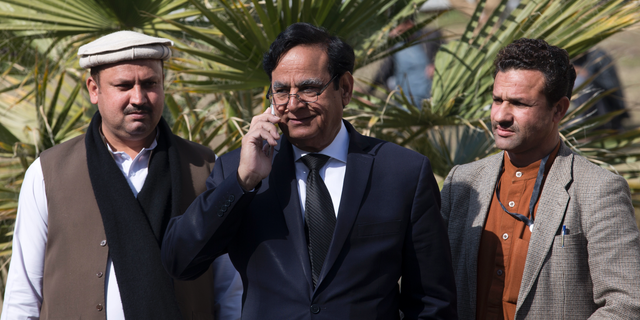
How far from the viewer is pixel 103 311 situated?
6.14 ft

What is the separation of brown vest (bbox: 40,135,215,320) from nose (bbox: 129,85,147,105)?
1.01ft

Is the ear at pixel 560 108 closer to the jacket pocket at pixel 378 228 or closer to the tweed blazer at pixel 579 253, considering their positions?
the tweed blazer at pixel 579 253

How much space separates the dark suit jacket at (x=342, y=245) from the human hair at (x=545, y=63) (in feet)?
1.74

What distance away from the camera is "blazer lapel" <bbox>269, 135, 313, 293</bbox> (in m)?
1.60

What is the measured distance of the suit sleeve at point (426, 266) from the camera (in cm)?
163

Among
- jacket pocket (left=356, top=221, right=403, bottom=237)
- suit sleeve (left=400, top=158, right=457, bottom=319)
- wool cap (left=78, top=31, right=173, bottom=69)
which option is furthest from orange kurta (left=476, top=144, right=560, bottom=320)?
wool cap (left=78, top=31, right=173, bottom=69)

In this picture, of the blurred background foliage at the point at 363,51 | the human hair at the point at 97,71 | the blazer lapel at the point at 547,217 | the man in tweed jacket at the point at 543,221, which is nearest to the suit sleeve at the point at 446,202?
the man in tweed jacket at the point at 543,221

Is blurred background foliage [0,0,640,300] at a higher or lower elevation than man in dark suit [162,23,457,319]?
higher

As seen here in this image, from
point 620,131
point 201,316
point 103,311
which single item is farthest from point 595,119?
point 103,311

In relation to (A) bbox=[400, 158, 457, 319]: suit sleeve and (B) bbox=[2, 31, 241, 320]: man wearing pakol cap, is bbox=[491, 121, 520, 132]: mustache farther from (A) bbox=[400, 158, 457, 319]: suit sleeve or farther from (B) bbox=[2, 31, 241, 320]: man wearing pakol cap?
(B) bbox=[2, 31, 241, 320]: man wearing pakol cap

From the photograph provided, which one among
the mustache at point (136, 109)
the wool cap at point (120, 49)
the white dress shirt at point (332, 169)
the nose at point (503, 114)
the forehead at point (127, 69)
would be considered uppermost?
the wool cap at point (120, 49)

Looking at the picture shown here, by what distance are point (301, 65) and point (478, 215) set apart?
2.87 ft

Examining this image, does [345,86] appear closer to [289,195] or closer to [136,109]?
[289,195]

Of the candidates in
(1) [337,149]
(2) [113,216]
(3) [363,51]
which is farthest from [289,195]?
(3) [363,51]
